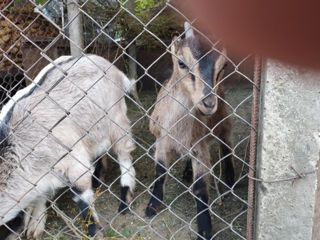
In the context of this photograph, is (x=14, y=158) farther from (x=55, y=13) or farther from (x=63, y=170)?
(x=55, y=13)

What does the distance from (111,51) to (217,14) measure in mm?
4433

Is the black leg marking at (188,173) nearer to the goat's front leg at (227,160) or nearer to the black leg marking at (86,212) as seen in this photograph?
the goat's front leg at (227,160)

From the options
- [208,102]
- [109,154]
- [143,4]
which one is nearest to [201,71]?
[208,102]

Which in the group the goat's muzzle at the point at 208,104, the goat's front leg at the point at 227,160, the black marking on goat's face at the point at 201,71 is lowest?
the goat's front leg at the point at 227,160

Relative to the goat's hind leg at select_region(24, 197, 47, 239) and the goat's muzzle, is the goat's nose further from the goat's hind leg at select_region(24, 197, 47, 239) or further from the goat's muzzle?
the goat's hind leg at select_region(24, 197, 47, 239)

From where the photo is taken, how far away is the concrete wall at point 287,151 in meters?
1.52

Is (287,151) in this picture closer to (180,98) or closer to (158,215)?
(180,98)

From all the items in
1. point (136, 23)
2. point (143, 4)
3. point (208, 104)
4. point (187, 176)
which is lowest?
point (187, 176)

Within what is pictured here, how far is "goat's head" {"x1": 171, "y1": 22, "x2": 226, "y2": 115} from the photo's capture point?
92.9 inches

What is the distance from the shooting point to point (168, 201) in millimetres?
3316

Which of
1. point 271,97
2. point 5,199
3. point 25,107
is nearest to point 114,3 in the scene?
point 25,107

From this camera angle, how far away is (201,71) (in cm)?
243

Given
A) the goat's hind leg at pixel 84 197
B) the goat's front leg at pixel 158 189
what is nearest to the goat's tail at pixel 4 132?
the goat's hind leg at pixel 84 197

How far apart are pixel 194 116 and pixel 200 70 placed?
36 cm
